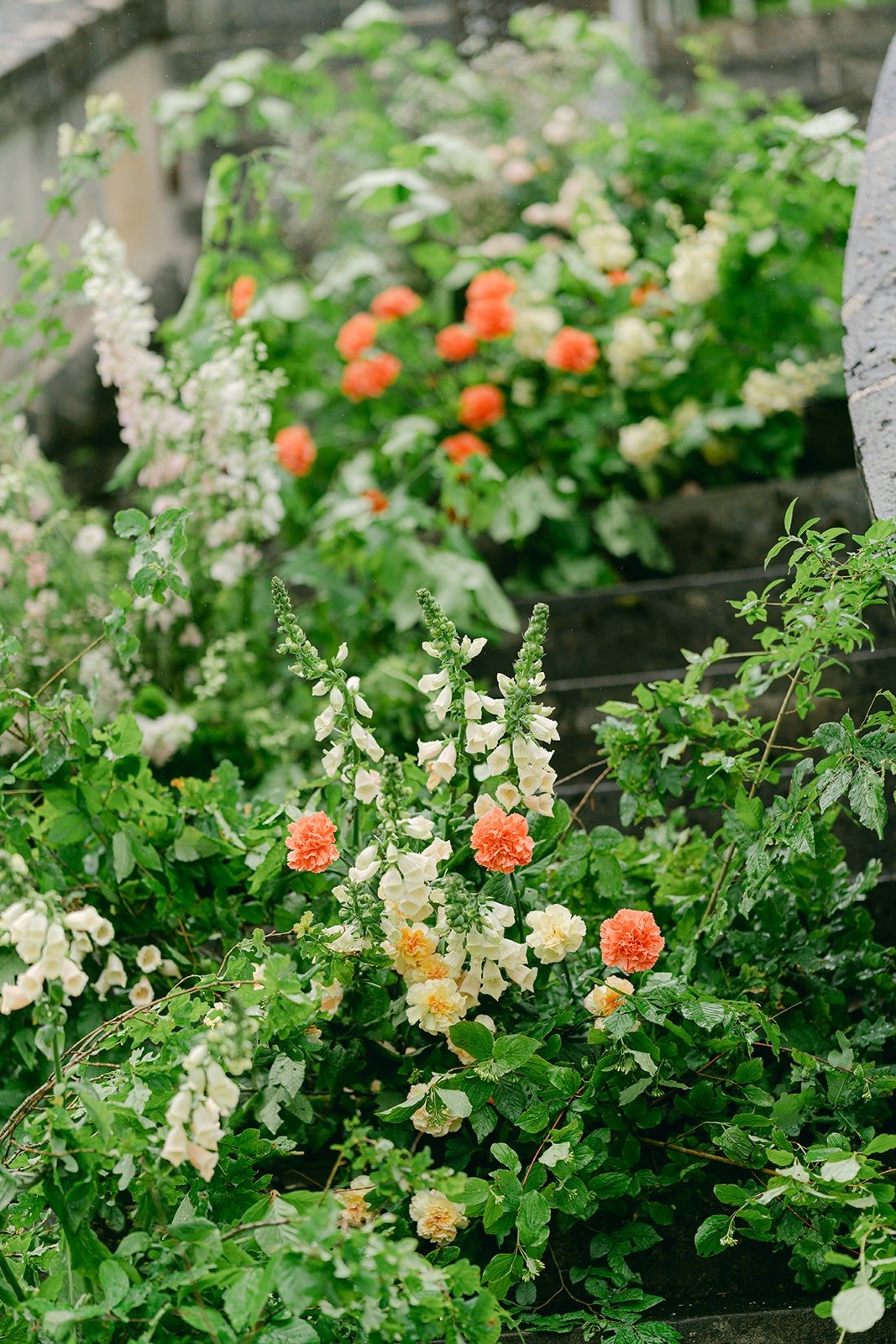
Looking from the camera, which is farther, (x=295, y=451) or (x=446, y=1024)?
(x=295, y=451)

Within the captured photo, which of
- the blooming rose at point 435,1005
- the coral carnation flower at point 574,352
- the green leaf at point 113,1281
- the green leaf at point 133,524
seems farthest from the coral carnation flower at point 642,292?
the green leaf at point 113,1281

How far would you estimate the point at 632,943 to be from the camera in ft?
5.30

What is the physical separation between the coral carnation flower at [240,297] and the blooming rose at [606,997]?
247 centimetres

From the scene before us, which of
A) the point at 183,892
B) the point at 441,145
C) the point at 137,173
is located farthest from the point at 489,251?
the point at 183,892

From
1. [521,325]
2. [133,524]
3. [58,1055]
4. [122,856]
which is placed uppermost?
[133,524]

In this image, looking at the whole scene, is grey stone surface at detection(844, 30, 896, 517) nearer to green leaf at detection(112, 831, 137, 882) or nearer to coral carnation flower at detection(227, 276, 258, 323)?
green leaf at detection(112, 831, 137, 882)

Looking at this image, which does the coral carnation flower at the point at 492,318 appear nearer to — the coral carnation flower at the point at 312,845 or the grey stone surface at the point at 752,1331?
the coral carnation flower at the point at 312,845

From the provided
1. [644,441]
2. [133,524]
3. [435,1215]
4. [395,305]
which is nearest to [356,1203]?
[435,1215]

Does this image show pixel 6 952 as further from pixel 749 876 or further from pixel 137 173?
pixel 137 173

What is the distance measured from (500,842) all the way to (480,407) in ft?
7.64

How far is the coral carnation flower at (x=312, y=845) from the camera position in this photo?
1.65m

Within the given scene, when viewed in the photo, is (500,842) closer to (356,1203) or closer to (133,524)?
(356,1203)

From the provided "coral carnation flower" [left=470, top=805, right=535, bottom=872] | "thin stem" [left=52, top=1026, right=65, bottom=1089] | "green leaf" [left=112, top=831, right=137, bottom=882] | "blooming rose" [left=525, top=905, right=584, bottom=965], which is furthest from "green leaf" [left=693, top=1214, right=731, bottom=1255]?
"green leaf" [left=112, top=831, right=137, bottom=882]

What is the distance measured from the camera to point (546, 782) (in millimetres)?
1680
